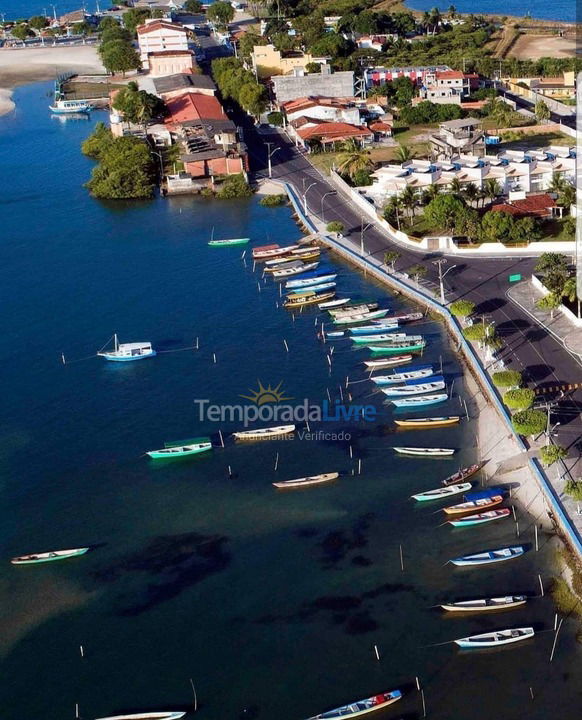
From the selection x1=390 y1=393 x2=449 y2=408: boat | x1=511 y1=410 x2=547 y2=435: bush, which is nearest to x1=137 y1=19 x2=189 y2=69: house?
x1=390 y1=393 x2=449 y2=408: boat

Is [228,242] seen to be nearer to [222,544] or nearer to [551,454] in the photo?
[222,544]

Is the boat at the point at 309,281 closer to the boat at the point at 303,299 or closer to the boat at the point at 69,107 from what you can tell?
the boat at the point at 303,299

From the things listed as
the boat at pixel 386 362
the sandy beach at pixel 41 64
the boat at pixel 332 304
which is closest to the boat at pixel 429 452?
the boat at pixel 386 362

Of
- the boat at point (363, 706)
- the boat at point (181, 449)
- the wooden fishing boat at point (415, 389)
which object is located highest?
the wooden fishing boat at point (415, 389)

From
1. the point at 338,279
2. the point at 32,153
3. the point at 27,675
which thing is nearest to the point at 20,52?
the point at 32,153

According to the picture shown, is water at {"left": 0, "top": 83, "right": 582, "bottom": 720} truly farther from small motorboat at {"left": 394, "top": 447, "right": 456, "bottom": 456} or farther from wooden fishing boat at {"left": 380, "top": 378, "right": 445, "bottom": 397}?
wooden fishing boat at {"left": 380, "top": 378, "right": 445, "bottom": 397}

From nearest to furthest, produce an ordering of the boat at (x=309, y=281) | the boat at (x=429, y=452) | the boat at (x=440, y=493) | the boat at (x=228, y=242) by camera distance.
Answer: the boat at (x=440, y=493) < the boat at (x=429, y=452) < the boat at (x=309, y=281) < the boat at (x=228, y=242)
